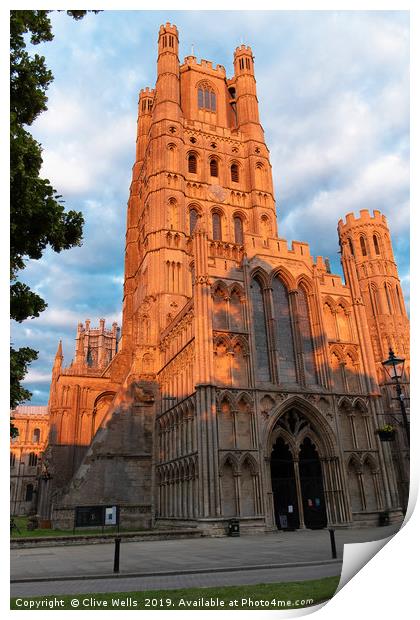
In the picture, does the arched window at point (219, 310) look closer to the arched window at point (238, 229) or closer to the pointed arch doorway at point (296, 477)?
the pointed arch doorway at point (296, 477)

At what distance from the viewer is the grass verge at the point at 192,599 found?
812 centimetres

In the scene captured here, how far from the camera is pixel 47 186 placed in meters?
10.8

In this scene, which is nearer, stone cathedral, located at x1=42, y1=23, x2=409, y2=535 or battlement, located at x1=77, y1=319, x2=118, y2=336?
stone cathedral, located at x1=42, y1=23, x2=409, y2=535

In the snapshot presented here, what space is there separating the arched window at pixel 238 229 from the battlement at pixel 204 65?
18934 millimetres

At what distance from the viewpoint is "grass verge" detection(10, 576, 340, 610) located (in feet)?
26.6

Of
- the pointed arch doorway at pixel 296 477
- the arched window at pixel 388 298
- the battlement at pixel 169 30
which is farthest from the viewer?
the arched window at pixel 388 298

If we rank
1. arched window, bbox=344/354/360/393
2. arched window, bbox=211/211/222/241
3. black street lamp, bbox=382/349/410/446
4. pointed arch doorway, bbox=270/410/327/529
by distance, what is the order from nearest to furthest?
black street lamp, bbox=382/349/410/446
pointed arch doorway, bbox=270/410/327/529
arched window, bbox=344/354/360/393
arched window, bbox=211/211/222/241

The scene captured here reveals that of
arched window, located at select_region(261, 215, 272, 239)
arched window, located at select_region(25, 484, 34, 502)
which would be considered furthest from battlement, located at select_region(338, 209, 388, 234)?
arched window, located at select_region(25, 484, 34, 502)

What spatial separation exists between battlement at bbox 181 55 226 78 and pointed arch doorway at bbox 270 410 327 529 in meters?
42.0

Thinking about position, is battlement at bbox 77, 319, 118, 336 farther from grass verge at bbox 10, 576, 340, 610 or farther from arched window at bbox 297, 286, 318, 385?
grass verge at bbox 10, 576, 340, 610

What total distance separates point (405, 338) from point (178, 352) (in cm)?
2948

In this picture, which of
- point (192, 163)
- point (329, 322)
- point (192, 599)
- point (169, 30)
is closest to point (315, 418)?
point (329, 322)

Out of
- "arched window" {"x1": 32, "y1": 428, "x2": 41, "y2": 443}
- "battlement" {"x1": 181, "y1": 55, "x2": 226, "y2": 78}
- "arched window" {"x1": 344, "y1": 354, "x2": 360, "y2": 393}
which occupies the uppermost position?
"battlement" {"x1": 181, "y1": 55, "x2": 226, "y2": 78}

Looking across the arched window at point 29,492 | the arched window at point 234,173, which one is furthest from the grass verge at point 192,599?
the arched window at point 29,492
